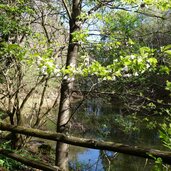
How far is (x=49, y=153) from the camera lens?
1102 cm

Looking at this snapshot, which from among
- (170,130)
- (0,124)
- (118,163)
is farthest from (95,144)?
(118,163)

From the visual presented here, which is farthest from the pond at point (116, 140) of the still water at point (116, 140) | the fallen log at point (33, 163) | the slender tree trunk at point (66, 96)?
the fallen log at point (33, 163)

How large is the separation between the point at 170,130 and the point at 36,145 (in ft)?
30.1

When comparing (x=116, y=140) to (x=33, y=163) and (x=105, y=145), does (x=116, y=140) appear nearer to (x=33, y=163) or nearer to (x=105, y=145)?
(x=33, y=163)

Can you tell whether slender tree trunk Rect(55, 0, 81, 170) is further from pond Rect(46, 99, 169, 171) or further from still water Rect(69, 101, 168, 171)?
pond Rect(46, 99, 169, 171)

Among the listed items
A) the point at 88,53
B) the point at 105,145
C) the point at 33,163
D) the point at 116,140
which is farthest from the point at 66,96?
the point at 116,140

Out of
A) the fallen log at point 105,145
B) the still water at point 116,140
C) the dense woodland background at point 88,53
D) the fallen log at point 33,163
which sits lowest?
the still water at point 116,140

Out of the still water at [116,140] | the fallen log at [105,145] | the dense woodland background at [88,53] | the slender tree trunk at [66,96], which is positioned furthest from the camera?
the still water at [116,140]

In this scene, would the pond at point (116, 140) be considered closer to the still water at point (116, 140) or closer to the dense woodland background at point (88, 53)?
the still water at point (116, 140)

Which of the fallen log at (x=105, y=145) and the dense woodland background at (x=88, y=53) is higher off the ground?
the dense woodland background at (x=88, y=53)

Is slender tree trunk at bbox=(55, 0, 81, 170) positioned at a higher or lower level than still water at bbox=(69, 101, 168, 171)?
higher

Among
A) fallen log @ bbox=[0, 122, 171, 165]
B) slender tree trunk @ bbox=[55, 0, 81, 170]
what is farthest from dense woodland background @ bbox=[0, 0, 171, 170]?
fallen log @ bbox=[0, 122, 171, 165]

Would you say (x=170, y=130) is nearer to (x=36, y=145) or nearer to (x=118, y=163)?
(x=36, y=145)

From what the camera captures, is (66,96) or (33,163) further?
(66,96)
